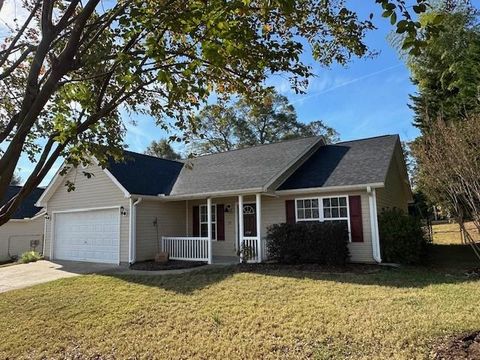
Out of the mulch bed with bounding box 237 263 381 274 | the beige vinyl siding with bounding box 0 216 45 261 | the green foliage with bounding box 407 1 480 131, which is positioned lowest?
the mulch bed with bounding box 237 263 381 274

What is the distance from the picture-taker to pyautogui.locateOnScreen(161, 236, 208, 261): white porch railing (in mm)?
14125

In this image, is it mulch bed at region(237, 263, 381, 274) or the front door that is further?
the front door

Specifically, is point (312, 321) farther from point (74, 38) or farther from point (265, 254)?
point (265, 254)

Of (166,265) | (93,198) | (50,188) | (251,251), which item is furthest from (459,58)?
(50,188)

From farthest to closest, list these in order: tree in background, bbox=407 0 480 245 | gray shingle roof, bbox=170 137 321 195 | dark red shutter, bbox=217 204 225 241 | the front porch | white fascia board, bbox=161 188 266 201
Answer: dark red shutter, bbox=217 204 225 241
the front porch
gray shingle roof, bbox=170 137 321 195
white fascia board, bbox=161 188 266 201
tree in background, bbox=407 0 480 245

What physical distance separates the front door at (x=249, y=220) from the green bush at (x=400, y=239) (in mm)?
4715

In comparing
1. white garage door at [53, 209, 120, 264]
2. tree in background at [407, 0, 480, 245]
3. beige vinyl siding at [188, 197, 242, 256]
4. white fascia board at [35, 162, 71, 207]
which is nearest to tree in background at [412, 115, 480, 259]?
tree in background at [407, 0, 480, 245]

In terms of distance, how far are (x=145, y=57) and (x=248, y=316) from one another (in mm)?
4756

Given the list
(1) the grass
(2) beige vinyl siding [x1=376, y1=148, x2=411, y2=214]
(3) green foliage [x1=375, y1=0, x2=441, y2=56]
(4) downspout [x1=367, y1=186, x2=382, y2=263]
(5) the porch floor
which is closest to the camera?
(3) green foliage [x1=375, y1=0, x2=441, y2=56]

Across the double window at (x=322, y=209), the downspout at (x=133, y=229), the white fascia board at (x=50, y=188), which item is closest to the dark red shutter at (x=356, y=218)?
the double window at (x=322, y=209)

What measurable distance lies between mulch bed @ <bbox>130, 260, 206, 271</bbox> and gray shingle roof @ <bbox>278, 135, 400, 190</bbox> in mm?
4150

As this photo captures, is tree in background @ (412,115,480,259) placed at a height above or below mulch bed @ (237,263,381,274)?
above

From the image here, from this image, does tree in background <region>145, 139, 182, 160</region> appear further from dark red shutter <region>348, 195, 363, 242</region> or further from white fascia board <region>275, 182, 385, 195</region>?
dark red shutter <region>348, 195, 363, 242</region>

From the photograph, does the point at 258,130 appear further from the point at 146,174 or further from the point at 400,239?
the point at 400,239
